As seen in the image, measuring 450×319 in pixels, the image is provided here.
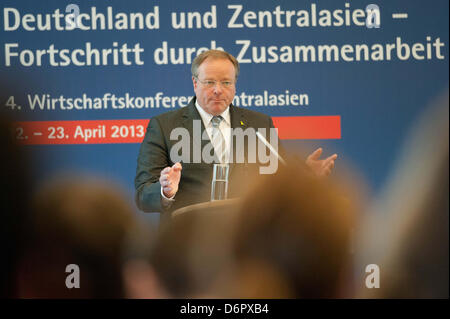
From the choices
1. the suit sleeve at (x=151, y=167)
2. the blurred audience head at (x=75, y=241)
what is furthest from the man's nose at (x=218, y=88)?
the blurred audience head at (x=75, y=241)

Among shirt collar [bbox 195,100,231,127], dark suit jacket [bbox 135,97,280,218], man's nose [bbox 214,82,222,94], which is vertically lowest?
dark suit jacket [bbox 135,97,280,218]

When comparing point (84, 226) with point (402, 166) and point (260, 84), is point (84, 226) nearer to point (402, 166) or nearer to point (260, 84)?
point (260, 84)

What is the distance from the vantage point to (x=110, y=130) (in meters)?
3.41

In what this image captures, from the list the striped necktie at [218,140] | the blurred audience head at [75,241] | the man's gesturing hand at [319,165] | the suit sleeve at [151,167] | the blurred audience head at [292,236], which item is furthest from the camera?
the blurred audience head at [75,241]

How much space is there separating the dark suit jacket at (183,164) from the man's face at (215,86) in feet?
0.27

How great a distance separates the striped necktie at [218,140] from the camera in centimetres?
313

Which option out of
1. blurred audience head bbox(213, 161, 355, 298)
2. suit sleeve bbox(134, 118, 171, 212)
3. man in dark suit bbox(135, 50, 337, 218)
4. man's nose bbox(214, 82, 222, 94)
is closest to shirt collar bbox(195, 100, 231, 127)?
man in dark suit bbox(135, 50, 337, 218)

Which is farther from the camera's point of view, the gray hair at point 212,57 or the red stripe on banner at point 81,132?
the red stripe on banner at point 81,132

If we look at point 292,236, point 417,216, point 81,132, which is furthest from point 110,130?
point 417,216

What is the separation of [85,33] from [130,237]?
1.23 m

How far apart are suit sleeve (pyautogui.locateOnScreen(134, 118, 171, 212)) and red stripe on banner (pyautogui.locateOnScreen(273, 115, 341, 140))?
0.70 meters

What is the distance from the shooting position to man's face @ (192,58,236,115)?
307 cm

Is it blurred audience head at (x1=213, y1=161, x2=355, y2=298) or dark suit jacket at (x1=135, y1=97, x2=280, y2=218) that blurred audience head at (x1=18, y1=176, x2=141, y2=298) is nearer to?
dark suit jacket at (x1=135, y1=97, x2=280, y2=218)

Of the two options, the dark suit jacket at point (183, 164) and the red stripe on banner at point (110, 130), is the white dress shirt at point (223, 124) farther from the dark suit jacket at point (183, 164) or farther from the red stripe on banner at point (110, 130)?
the red stripe on banner at point (110, 130)
